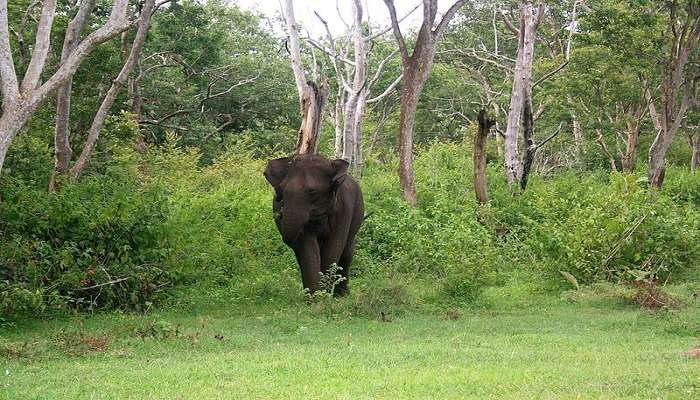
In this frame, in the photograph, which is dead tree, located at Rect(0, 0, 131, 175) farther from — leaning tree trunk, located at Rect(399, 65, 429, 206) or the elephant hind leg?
leaning tree trunk, located at Rect(399, 65, 429, 206)

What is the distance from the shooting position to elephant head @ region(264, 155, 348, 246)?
12883 mm

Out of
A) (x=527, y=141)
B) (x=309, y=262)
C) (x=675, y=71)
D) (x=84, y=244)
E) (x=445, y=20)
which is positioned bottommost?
(x=309, y=262)

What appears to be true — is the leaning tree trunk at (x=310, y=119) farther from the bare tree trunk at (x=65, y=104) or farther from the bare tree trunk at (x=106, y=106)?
the bare tree trunk at (x=65, y=104)

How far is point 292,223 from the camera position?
1282 centimetres

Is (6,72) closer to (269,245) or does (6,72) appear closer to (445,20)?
(269,245)

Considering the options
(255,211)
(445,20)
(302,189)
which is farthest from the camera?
(445,20)

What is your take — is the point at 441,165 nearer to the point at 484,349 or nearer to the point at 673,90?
the point at 673,90

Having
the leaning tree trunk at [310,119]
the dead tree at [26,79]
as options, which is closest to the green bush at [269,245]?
the dead tree at [26,79]

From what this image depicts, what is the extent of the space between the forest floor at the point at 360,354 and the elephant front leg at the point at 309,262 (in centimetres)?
38

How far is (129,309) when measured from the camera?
13.2 metres

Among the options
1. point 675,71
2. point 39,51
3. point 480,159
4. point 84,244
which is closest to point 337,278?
point 84,244

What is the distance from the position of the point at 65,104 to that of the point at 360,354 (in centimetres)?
822

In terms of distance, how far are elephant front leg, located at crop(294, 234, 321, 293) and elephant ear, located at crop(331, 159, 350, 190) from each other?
0.88 meters

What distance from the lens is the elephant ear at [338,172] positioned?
13250 millimetres
